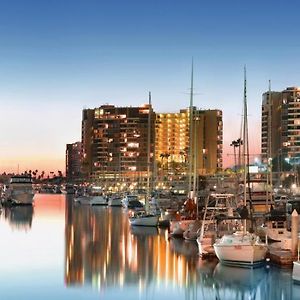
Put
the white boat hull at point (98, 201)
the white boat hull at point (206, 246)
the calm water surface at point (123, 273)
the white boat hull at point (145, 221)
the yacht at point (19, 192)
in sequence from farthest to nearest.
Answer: the white boat hull at point (98, 201), the yacht at point (19, 192), the white boat hull at point (145, 221), the white boat hull at point (206, 246), the calm water surface at point (123, 273)

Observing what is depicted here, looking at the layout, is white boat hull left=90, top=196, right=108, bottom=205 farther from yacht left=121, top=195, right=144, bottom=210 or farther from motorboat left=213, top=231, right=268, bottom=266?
motorboat left=213, top=231, right=268, bottom=266

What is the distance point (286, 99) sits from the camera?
656ft

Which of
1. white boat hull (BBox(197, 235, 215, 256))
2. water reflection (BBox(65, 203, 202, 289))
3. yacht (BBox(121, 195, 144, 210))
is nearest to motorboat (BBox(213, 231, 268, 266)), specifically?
water reflection (BBox(65, 203, 202, 289))

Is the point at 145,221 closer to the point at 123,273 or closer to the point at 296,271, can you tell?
the point at 123,273

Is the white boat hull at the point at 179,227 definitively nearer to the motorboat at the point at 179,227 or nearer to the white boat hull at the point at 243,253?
the motorboat at the point at 179,227

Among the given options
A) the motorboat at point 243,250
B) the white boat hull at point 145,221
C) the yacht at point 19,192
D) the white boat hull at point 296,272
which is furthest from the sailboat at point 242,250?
the yacht at point 19,192

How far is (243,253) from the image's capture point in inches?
1260

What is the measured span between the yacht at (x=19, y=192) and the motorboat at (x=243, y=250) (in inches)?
3068

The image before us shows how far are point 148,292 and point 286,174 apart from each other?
11115cm

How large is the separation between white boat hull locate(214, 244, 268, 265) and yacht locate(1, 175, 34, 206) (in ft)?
255

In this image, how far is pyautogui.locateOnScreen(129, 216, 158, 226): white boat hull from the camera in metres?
59.5

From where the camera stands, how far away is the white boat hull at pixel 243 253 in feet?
104

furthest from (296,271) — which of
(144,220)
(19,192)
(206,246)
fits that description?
(19,192)

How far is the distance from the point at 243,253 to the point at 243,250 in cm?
19
